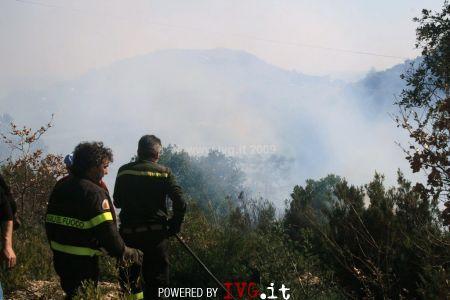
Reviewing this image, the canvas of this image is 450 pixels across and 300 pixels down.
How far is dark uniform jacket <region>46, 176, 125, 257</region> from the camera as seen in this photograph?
3.43 metres

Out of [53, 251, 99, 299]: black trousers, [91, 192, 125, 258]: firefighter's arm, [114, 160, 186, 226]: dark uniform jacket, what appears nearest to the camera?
[91, 192, 125, 258]: firefighter's arm

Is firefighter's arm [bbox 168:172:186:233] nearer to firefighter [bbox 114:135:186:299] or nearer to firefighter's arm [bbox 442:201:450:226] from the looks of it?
firefighter [bbox 114:135:186:299]

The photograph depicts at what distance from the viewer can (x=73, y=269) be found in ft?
11.6

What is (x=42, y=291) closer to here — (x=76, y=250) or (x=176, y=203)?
(x=176, y=203)

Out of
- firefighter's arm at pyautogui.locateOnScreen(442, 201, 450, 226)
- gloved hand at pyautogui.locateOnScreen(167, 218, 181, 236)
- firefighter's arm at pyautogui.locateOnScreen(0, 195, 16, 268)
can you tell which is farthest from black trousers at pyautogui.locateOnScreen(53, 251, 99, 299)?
firefighter's arm at pyautogui.locateOnScreen(442, 201, 450, 226)

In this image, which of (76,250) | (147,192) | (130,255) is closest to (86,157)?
(76,250)

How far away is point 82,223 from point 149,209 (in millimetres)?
1280

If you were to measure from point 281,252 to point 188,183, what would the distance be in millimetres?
55026

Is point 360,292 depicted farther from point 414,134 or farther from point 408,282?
point 414,134

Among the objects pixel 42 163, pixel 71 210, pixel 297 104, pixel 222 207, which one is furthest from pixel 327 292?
pixel 297 104

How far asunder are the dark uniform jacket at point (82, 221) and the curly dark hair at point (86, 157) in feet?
0.25

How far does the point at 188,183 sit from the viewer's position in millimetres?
60000

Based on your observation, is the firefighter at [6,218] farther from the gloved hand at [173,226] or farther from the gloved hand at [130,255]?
the gloved hand at [173,226]

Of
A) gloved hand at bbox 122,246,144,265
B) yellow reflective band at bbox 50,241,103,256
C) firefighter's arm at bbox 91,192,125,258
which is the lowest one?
gloved hand at bbox 122,246,144,265
